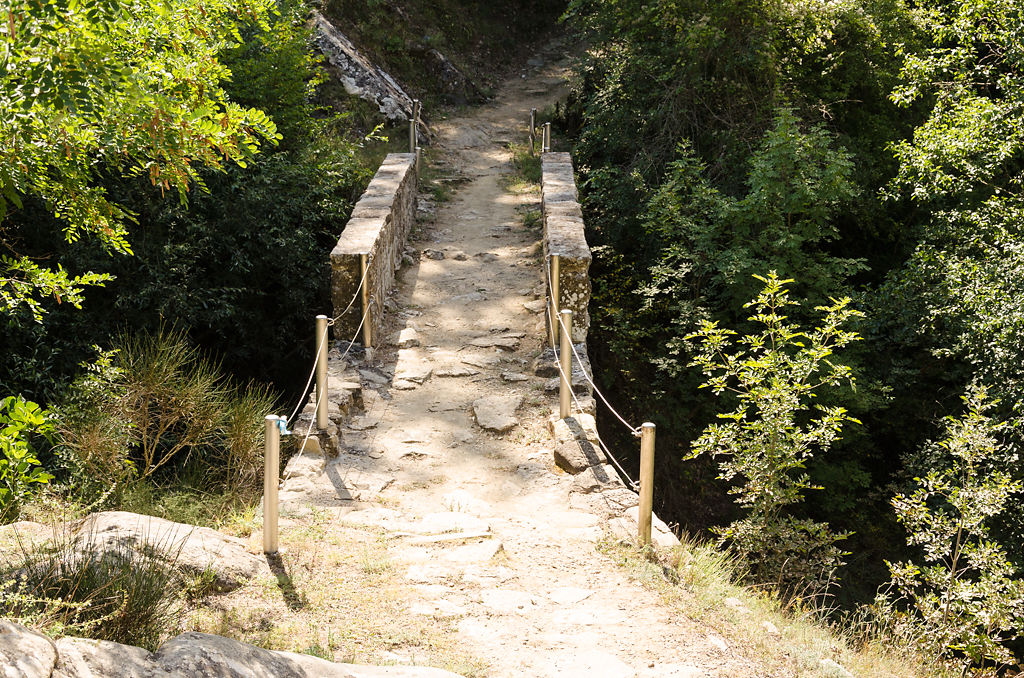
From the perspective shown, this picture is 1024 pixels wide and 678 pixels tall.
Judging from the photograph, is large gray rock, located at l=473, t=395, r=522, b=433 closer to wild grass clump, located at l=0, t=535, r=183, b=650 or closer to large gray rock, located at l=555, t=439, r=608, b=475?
large gray rock, located at l=555, t=439, r=608, b=475

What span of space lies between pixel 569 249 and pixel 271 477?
16.5 ft

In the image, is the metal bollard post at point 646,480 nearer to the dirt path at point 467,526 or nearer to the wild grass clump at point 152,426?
the dirt path at point 467,526

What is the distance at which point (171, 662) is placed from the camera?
374cm

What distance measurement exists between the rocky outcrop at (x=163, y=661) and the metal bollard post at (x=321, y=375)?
3.64 meters

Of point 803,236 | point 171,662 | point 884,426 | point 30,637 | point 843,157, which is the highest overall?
point 843,157

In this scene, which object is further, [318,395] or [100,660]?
[318,395]

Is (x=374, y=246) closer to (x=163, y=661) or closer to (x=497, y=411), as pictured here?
(x=497, y=411)

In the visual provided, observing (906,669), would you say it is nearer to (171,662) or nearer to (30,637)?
(171,662)

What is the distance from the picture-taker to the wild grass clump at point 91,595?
4.11 metres

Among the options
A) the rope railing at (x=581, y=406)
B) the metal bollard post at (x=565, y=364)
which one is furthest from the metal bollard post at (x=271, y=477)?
the metal bollard post at (x=565, y=364)

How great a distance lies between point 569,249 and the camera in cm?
990

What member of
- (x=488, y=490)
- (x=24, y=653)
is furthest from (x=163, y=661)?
(x=488, y=490)

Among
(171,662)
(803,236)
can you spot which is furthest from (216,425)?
(803,236)

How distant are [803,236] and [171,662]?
9672 mm
